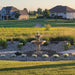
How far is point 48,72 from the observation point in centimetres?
730

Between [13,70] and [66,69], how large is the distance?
1.81 metres

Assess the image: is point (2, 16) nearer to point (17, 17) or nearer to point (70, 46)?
point (17, 17)

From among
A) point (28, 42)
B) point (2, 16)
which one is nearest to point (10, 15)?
point (2, 16)

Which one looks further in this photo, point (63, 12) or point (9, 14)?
point (9, 14)

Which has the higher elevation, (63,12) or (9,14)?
(63,12)

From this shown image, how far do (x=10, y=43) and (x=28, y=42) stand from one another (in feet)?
4.47

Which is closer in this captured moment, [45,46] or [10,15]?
[45,46]

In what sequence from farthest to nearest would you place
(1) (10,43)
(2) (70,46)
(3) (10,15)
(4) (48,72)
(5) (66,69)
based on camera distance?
1. (3) (10,15)
2. (1) (10,43)
3. (2) (70,46)
4. (5) (66,69)
5. (4) (48,72)

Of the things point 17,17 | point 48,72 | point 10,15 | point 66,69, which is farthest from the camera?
point 10,15

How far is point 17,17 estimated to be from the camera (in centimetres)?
6253

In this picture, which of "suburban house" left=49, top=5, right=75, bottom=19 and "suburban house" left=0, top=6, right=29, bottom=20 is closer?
"suburban house" left=49, top=5, right=75, bottom=19

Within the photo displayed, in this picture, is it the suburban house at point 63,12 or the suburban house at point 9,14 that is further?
the suburban house at point 9,14

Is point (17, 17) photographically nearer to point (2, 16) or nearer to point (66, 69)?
point (2, 16)

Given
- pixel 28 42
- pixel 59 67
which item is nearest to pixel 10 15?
pixel 28 42
